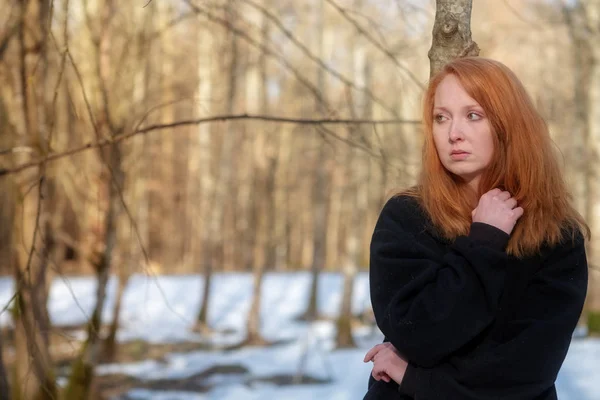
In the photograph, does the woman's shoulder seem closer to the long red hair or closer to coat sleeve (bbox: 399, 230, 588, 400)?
the long red hair

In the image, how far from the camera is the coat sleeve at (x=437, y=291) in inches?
65.9

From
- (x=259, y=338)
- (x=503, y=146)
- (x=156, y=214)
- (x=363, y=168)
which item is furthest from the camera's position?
(x=156, y=214)

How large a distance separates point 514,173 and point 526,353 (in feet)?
1.39

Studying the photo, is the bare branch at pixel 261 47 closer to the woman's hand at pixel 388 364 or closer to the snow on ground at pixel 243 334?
the snow on ground at pixel 243 334

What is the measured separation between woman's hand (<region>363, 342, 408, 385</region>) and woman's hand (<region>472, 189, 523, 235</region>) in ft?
1.23

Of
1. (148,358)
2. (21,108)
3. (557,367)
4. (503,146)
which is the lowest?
(148,358)

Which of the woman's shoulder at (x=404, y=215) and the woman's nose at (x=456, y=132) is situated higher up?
the woman's nose at (x=456, y=132)

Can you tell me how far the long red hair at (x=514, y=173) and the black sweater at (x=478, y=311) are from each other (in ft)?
0.18

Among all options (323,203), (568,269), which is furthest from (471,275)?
(323,203)

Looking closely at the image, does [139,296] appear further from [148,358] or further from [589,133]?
[589,133]

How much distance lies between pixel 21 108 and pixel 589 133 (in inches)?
300

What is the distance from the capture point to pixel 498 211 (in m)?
1.76

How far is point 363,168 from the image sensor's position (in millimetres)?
17375

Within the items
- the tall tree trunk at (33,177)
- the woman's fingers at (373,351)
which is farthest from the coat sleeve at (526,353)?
the tall tree trunk at (33,177)
